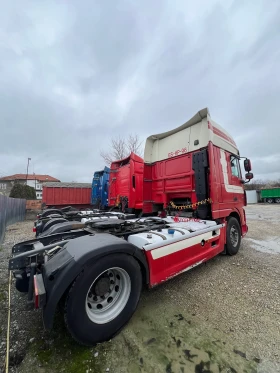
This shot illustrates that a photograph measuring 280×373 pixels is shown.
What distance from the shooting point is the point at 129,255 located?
2.29 m

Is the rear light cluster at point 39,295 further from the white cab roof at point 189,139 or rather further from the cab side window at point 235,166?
the cab side window at point 235,166

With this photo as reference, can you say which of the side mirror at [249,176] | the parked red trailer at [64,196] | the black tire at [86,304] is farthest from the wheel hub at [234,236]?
the parked red trailer at [64,196]

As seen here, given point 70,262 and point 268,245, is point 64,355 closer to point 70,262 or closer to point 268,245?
point 70,262

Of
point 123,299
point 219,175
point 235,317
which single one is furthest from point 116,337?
point 219,175

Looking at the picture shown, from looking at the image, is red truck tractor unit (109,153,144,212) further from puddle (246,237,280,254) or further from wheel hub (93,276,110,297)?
wheel hub (93,276,110,297)

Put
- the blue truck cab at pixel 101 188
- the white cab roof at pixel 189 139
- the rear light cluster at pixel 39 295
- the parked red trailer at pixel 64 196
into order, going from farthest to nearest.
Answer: the parked red trailer at pixel 64 196 → the blue truck cab at pixel 101 188 → the white cab roof at pixel 189 139 → the rear light cluster at pixel 39 295

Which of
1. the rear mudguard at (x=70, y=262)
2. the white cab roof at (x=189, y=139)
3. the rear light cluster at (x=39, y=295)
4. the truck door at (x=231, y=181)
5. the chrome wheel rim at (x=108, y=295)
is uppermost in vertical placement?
the white cab roof at (x=189, y=139)

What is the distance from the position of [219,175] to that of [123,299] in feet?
11.3

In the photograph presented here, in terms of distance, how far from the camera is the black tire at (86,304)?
1.85 metres

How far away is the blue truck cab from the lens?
10.8m

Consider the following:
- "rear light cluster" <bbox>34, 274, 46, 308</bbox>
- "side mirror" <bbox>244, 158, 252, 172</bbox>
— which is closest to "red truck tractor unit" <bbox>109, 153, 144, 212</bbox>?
"side mirror" <bbox>244, 158, 252, 172</bbox>

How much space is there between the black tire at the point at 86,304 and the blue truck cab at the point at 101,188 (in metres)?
8.27

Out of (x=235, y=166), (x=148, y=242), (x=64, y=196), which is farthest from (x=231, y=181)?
(x=64, y=196)

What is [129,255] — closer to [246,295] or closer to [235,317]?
[235,317]
